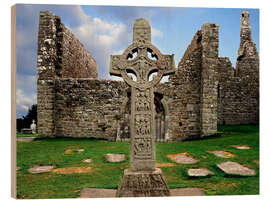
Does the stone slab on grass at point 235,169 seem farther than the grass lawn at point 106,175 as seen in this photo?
Yes

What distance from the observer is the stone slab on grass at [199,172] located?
4398 millimetres

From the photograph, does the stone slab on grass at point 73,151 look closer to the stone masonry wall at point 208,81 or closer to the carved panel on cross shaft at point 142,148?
the carved panel on cross shaft at point 142,148

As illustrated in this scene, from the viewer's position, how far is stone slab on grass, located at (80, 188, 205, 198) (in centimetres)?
363

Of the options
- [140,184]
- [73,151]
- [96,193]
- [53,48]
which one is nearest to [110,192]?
[96,193]

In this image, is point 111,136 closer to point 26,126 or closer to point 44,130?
point 44,130

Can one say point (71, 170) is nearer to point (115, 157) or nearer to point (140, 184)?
point (115, 157)

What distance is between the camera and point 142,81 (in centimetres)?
349

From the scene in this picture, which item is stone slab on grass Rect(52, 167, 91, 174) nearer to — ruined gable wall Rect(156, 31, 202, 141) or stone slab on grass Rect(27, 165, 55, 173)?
stone slab on grass Rect(27, 165, 55, 173)

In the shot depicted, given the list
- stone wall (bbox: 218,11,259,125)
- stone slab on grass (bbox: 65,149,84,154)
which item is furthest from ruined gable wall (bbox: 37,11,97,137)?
stone wall (bbox: 218,11,259,125)

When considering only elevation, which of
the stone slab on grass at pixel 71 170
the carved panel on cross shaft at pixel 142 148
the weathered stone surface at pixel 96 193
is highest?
the carved panel on cross shaft at pixel 142 148

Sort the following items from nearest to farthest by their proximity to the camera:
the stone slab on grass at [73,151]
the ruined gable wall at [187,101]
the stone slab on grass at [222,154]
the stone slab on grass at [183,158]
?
the stone slab on grass at [183,158] → the stone slab on grass at [222,154] → the stone slab on grass at [73,151] → the ruined gable wall at [187,101]

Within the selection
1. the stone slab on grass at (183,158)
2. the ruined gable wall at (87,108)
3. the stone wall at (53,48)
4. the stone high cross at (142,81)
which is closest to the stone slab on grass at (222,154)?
the stone slab on grass at (183,158)

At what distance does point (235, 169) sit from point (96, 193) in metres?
2.96

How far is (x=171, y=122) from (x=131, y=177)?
573 cm
